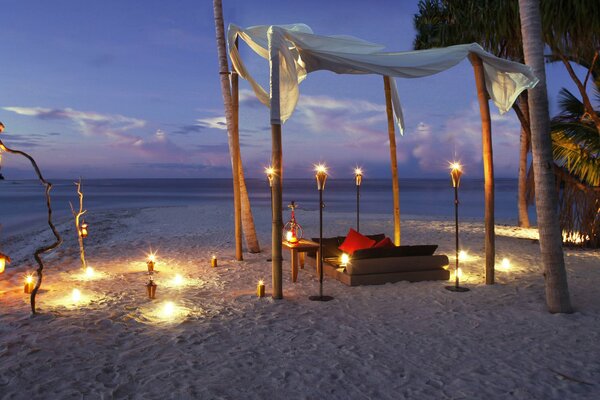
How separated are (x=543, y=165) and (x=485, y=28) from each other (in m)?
7.11

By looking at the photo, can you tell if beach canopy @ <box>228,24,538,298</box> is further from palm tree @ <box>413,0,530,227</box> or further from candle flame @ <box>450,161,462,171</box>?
palm tree @ <box>413,0,530,227</box>

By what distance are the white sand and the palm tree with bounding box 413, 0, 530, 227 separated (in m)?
5.79

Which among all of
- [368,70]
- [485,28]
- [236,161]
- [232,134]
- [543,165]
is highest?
[485,28]

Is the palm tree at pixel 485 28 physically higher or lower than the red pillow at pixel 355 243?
higher

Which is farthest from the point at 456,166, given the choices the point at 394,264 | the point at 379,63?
the point at 379,63

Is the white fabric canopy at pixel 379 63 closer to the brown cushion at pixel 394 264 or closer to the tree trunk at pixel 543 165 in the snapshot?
the tree trunk at pixel 543 165

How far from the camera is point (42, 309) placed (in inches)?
240

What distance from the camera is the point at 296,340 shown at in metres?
5.03

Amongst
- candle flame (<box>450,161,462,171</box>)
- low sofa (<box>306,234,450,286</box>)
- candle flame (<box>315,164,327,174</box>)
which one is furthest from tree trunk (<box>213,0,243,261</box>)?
candle flame (<box>450,161,462,171</box>)

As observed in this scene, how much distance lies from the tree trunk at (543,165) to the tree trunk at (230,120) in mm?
5734

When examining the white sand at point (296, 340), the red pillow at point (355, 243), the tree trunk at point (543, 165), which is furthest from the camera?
the red pillow at point (355, 243)

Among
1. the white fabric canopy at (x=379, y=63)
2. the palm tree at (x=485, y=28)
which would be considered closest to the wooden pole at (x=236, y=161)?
the white fabric canopy at (x=379, y=63)

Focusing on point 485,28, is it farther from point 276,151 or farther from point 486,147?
point 276,151

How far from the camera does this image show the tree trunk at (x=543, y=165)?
5789 millimetres
